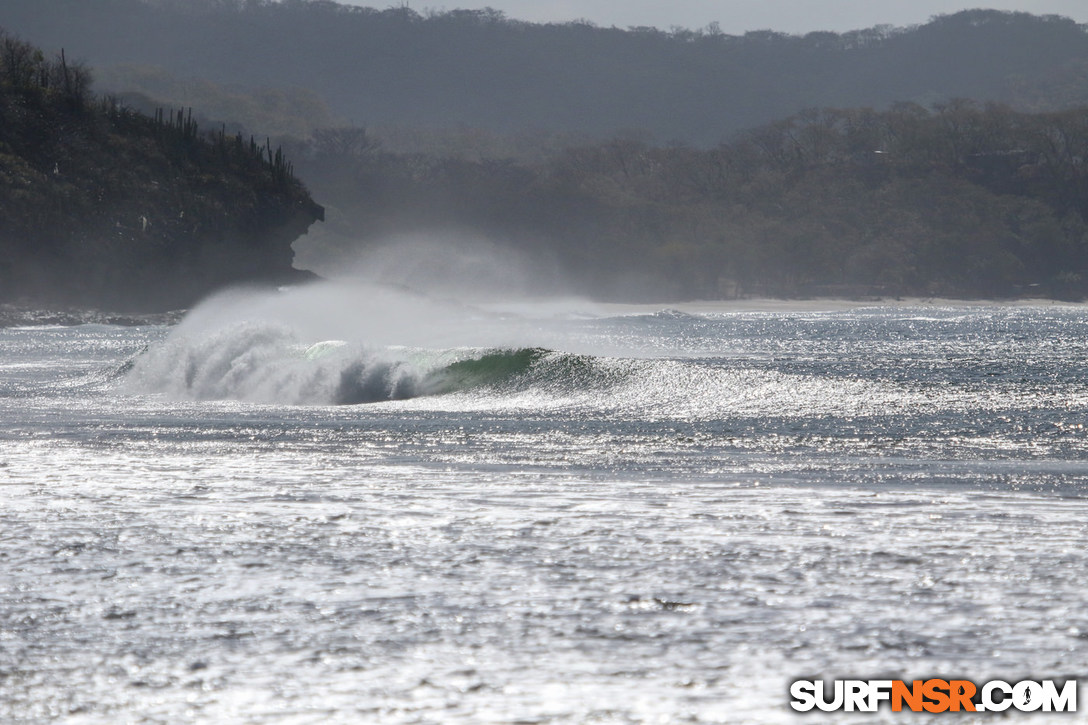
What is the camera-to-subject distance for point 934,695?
17.1 feet

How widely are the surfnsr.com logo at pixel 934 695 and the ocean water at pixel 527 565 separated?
0.10 meters

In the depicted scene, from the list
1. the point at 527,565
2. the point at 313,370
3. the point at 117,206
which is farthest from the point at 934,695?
the point at 117,206

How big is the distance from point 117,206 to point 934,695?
10766 centimetres

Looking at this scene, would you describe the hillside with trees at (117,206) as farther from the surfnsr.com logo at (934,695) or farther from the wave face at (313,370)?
the surfnsr.com logo at (934,695)

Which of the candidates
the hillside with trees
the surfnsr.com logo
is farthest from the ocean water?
the hillside with trees

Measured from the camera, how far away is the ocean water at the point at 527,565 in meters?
5.42

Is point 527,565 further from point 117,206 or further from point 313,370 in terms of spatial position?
point 117,206

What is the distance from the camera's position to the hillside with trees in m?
101

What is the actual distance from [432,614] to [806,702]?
213 cm

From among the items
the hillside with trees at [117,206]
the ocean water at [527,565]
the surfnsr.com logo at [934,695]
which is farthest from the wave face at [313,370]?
the hillside with trees at [117,206]

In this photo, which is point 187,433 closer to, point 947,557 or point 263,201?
point 947,557

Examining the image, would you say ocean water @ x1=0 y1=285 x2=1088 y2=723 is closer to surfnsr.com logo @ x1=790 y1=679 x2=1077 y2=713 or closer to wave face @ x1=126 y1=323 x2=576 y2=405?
surfnsr.com logo @ x1=790 y1=679 x2=1077 y2=713

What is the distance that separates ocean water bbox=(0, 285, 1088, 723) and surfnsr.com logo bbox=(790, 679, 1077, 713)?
10 centimetres

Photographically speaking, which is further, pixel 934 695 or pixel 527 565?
pixel 527 565
